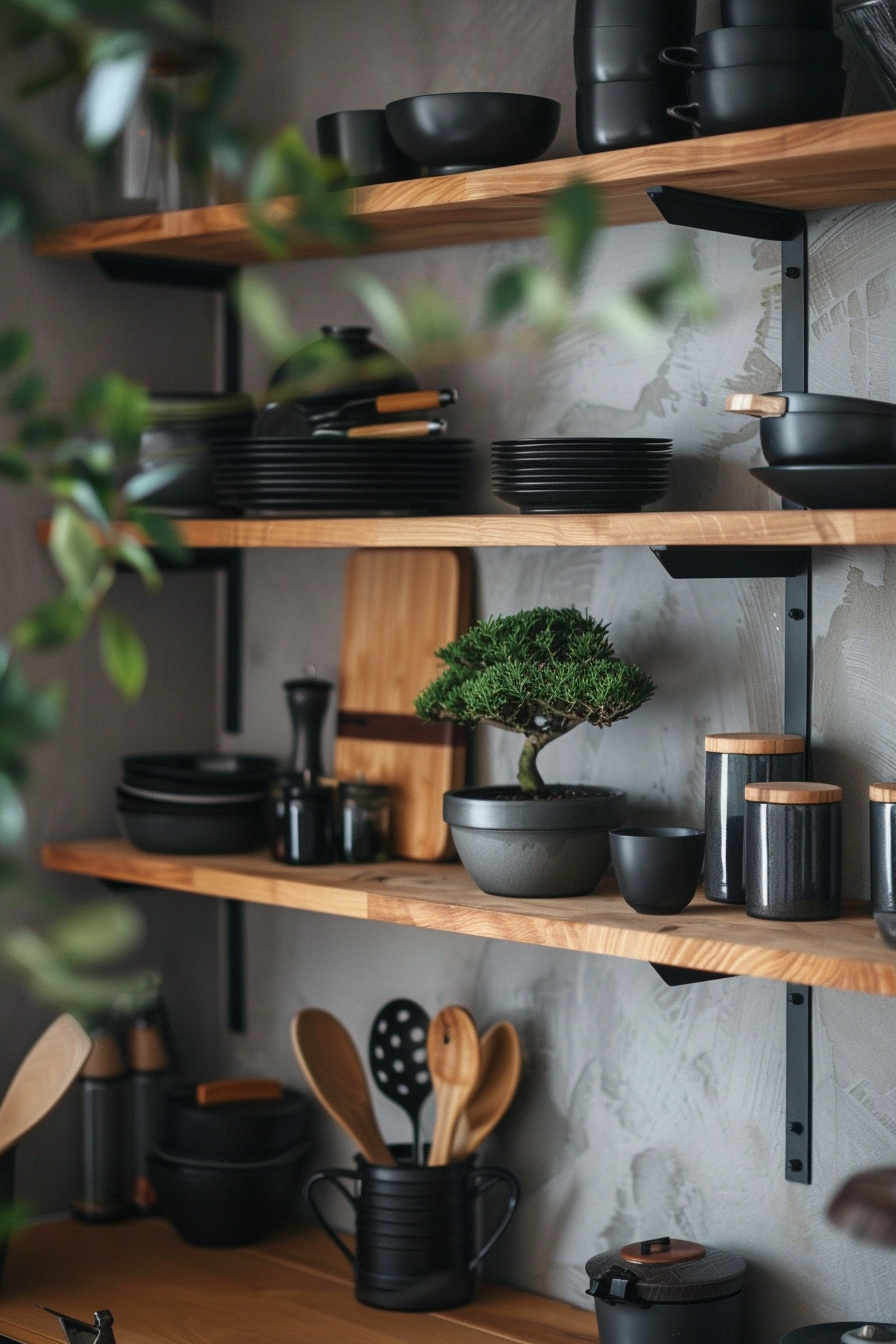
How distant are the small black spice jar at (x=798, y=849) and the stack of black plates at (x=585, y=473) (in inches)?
13.9

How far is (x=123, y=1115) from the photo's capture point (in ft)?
7.59

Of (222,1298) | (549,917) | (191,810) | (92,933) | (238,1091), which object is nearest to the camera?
(92,933)

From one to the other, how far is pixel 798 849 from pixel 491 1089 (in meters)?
0.66

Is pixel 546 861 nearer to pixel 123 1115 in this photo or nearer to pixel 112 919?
pixel 123 1115

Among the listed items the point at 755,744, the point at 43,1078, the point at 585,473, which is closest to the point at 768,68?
the point at 585,473

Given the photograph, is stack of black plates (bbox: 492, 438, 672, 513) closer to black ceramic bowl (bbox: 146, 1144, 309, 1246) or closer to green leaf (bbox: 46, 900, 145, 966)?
black ceramic bowl (bbox: 146, 1144, 309, 1246)

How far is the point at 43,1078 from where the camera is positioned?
209cm

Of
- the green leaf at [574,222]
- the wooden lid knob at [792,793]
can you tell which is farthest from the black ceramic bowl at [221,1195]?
the green leaf at [574,222]

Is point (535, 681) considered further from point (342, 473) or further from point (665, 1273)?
point (665, 1273)

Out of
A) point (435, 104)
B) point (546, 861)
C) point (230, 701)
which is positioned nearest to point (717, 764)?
point (546, 861)

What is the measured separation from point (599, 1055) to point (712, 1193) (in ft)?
0.71

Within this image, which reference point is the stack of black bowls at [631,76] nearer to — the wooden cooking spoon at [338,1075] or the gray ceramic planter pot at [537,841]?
the gray ceramic planter pot at [537,841]

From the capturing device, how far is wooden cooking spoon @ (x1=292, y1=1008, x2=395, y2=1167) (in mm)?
2105

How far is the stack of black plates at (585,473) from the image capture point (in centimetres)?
171
